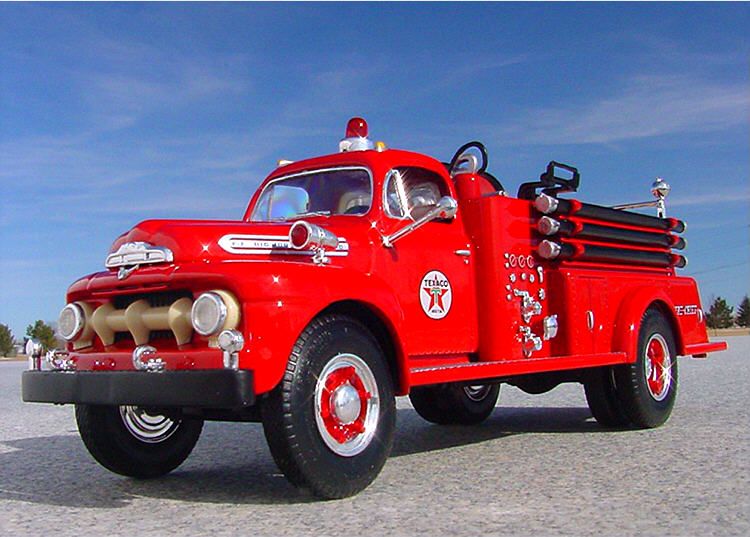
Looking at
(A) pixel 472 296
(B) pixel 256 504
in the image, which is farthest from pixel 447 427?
(B) pixel 256 504

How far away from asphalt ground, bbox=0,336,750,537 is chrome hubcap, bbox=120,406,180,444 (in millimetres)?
296

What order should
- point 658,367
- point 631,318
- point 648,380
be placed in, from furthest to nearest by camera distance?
1. point 658,367
2. point 648,380
3. point 631,318

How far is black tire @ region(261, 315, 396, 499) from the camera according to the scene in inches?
174

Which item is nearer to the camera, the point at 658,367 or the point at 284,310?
the point at 284,310

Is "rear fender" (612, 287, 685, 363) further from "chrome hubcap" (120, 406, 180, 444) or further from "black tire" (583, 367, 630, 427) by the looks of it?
"chrome hubcap" (120, 406, 180, 444)

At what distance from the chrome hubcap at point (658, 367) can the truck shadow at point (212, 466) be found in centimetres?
64

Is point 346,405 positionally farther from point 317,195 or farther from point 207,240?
point 317,195

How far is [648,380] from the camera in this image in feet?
25.5

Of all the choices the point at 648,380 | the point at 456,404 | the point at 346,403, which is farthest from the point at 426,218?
the point at 648,380

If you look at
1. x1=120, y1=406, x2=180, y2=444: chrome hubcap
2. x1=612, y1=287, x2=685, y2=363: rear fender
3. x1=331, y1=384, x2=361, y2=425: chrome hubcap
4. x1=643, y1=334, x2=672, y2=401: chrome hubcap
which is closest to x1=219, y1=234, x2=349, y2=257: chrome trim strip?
x1=331, y1=384, x2=361, y2=425: chrome hubcap

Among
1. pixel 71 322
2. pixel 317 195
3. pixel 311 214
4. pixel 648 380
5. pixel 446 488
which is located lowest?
pixel 446 488

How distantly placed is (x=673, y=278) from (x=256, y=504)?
18.1 ft

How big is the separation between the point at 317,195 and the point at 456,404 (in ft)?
9.47

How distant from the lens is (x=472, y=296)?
20.9ft
